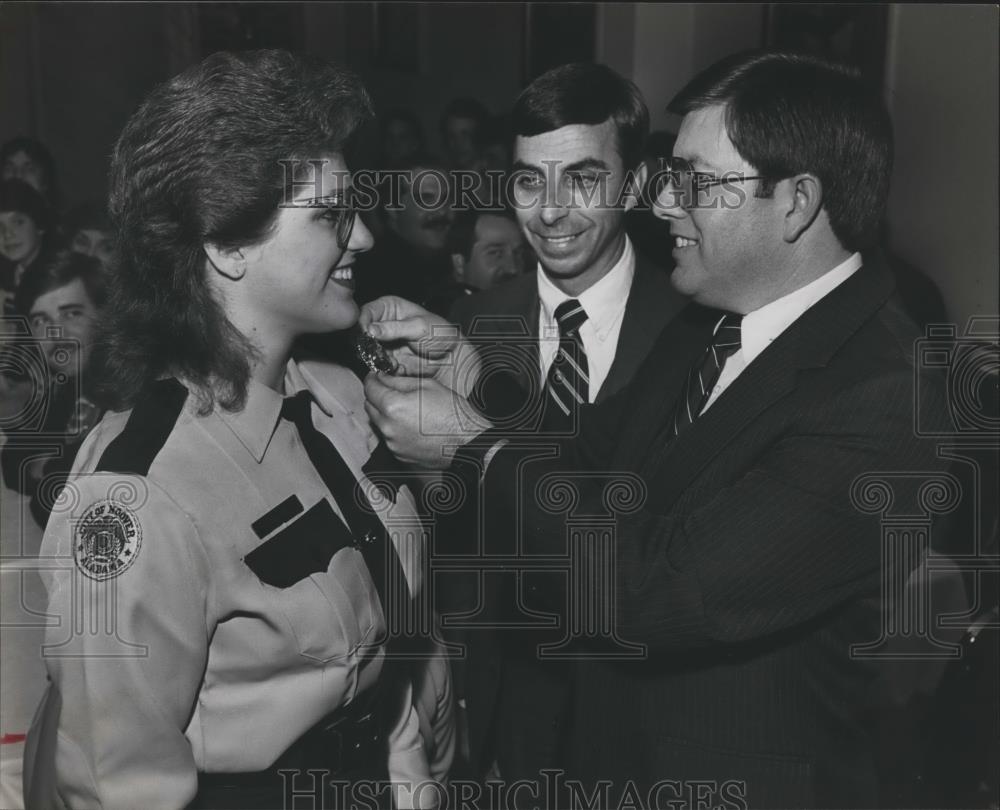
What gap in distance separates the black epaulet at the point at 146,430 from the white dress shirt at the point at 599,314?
0.98 meters

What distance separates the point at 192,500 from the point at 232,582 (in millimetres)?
119

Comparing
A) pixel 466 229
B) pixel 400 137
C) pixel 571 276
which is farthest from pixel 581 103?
pixel 400 137

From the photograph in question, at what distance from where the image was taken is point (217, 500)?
1210mm

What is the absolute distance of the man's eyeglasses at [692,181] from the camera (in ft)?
4.66

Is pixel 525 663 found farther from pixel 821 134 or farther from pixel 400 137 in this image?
pixel 400 137

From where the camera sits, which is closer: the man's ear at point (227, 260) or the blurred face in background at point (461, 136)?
the man's ear at point (227, 260)

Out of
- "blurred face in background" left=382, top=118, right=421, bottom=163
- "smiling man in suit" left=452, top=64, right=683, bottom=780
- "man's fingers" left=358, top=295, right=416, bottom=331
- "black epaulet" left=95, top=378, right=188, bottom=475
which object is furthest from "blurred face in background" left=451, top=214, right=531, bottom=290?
"blurred face in background" left=382, top=118, right=421, bottom=163

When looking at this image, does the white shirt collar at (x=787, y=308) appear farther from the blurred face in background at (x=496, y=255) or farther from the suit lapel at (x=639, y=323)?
the blurred face in background at (x=496, y=255)

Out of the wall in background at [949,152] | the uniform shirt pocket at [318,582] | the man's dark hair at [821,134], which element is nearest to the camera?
the uniform shirt pocket at [318,582]

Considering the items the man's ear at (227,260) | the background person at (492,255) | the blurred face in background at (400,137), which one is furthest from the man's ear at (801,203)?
the blurred face in background at (400,137)

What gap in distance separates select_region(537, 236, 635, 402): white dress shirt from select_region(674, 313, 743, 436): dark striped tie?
465mm

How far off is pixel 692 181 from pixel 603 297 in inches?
24.3

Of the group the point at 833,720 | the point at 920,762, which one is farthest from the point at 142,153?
the point at 920,762

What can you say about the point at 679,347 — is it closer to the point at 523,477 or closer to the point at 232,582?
the point at 523,477
